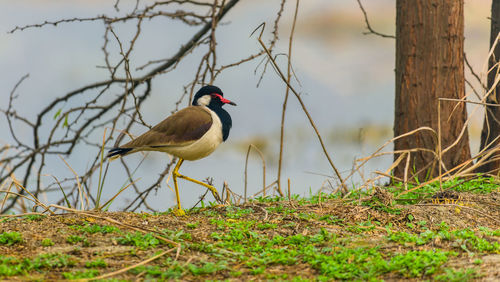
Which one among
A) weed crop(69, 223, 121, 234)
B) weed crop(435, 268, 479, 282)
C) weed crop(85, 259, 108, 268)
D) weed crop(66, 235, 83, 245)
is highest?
weed crop(69, 223, 121, 234)

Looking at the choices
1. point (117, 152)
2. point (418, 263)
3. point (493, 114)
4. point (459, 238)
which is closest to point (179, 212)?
point (117, 152)

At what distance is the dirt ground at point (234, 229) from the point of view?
3504mm

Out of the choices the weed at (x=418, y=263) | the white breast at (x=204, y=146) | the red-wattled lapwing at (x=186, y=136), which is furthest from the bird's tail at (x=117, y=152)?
the weed at (x=418, y=263)

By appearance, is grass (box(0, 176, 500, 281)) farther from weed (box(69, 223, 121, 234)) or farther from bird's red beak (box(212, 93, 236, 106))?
bird's red beak (box(212, 93, 236, 106))

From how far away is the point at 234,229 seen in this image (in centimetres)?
421

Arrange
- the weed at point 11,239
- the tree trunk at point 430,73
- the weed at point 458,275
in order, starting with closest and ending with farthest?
the weed at point 458,275, the weed at point 11,239, the tree trunk at point 430,73

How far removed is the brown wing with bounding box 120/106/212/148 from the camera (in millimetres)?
4727

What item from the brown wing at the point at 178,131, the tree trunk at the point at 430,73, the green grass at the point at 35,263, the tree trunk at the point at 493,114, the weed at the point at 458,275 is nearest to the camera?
the weed at the point at 458,275

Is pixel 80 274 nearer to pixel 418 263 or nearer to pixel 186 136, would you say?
pixel 186 136

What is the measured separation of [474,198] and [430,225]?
0.99 m

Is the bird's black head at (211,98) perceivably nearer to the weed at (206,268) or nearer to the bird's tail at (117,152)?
the bird's tail at (117,152)

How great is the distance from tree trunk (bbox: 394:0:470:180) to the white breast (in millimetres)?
2541

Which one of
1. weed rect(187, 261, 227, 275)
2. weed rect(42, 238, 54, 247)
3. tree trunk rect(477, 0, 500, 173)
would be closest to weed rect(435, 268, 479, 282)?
weed rect(187, 261, 227, 275)

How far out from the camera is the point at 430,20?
6.33m
